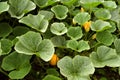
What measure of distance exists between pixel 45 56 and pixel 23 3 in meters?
0.44

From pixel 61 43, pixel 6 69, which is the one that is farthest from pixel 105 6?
pixel 6 69

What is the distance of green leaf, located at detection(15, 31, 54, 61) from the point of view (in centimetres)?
140

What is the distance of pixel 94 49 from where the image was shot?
5.50 feet

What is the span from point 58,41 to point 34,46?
0.18 metres

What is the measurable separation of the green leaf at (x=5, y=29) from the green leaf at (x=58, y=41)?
0.27 m

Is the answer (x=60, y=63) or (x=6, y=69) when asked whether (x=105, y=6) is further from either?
(x=6, y=69)

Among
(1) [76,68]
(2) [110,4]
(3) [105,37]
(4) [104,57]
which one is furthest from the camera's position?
(2) [110,4]

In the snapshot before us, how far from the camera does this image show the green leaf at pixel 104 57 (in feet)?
4.88

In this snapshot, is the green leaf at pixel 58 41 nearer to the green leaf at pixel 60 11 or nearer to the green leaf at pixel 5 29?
the green leaf at pixel 60 11

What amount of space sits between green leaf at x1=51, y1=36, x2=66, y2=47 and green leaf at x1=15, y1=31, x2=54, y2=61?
135 mm

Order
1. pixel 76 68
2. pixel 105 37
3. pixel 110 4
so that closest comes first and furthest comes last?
1. pixel 76 68
2. pixel 105 37
3. pixel 110 4

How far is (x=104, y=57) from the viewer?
4.99 feet

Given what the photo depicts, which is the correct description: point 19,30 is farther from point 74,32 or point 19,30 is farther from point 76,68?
point 76,68

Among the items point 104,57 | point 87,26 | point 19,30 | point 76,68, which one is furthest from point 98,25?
point 19,30
